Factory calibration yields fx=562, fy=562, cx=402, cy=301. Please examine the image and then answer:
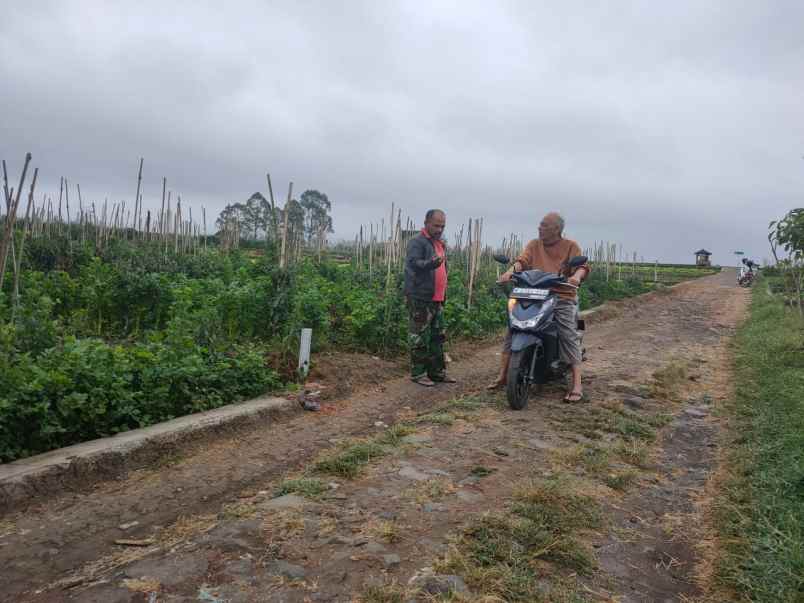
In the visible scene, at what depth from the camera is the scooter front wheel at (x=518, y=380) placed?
4965 millimetres

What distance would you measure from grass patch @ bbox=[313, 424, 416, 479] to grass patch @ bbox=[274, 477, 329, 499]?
205 mm

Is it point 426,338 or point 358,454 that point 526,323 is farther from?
point 358,454

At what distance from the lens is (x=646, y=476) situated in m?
3.66

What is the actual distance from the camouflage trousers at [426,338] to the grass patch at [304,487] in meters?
2.97

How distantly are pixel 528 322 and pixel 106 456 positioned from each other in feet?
11.3

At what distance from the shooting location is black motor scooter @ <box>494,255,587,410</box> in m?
4.99

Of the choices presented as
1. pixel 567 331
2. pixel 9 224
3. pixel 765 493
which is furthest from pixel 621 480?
pixel 9 224

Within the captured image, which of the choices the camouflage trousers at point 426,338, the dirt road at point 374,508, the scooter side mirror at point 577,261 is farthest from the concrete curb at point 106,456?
the scooter side mirror at point 577,261

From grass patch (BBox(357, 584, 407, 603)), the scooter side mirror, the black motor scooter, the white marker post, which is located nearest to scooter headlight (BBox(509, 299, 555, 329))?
the black motor scooter

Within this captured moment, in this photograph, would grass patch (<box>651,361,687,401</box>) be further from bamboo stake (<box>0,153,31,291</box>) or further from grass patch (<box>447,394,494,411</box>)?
bamboo stake (<box>0,153,31,291</box>)

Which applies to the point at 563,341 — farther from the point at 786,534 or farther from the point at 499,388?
the point at 786,534

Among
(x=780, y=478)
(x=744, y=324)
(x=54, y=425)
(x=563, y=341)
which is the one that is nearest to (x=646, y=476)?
(x=780, y=478)

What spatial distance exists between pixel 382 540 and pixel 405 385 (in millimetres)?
3710

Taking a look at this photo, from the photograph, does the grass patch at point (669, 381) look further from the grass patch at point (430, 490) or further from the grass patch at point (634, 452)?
the grass patch at point (430, 490)
